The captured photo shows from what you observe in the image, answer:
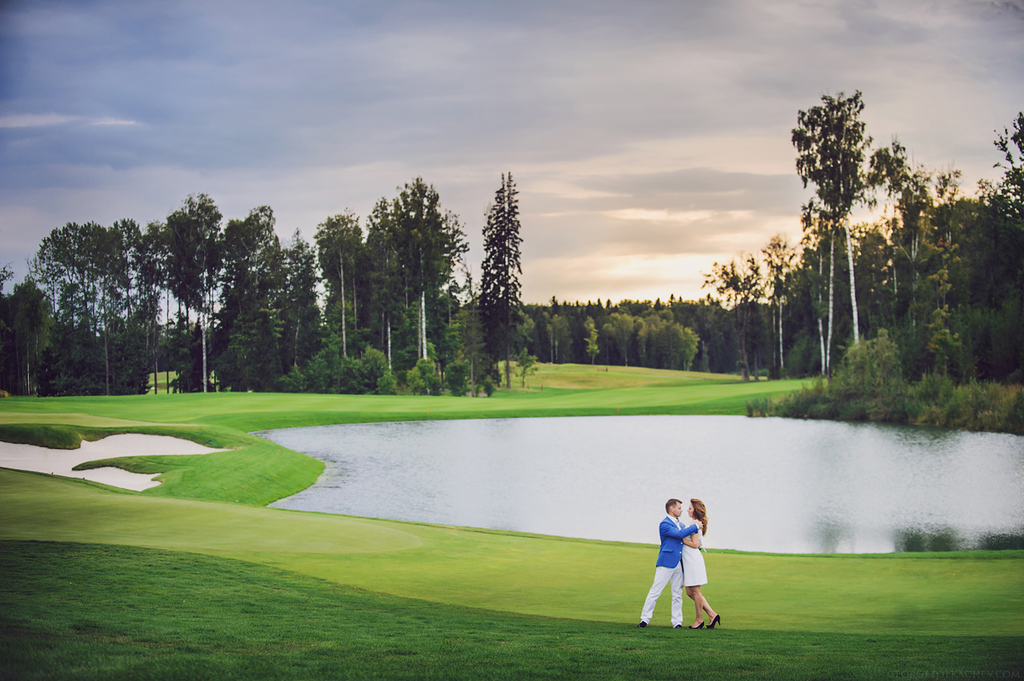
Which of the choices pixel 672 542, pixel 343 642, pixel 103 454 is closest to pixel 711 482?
pixel 672 542

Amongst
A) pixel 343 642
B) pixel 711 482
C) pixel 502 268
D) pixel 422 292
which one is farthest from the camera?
pixel 502 268

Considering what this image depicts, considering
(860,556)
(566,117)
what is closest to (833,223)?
(566,117)

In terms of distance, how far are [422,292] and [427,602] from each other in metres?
63.9

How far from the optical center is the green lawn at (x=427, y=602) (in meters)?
7.30

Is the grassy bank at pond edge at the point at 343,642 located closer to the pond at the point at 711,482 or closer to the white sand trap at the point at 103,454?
the pond at the point at 711,482

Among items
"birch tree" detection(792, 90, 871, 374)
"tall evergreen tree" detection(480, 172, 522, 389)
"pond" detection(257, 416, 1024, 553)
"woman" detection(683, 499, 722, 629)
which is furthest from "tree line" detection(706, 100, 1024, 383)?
"woman" detection(683, 499, 722, 629)

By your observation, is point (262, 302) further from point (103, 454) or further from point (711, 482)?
point (711, 482)

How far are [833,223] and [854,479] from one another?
35822 millimetres

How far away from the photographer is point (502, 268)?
85.0m

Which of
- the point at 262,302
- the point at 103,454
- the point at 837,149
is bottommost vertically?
the point at 103,454

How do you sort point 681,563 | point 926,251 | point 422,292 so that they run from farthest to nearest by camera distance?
point 422,292, point 926,251, point 681,563

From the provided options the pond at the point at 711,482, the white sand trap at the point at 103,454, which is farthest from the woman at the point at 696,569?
the white sand trap at the point at 103,454

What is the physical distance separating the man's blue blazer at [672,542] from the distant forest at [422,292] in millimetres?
38367

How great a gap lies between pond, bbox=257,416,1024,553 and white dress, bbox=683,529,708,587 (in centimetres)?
918
